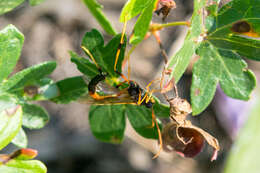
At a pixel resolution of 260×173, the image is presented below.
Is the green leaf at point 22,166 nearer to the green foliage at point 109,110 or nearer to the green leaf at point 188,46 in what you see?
the green foliage at point 109,110

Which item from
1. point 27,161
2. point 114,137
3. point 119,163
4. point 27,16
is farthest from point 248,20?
point 27,16

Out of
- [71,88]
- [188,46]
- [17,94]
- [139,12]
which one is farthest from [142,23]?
[17,94]

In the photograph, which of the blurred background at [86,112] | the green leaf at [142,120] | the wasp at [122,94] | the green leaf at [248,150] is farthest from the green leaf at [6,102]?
the blurred background at [86,112]

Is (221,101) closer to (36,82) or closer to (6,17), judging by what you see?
(6,17)

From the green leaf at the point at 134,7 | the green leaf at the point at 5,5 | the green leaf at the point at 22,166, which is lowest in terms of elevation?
the green leaf at the point at 22,166

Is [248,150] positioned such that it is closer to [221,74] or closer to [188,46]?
[221,74]

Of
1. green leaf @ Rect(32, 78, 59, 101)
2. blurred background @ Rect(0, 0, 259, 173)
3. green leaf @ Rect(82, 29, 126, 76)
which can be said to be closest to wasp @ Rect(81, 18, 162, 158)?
green leaf @ Rect(82, 29, 126, 76)
